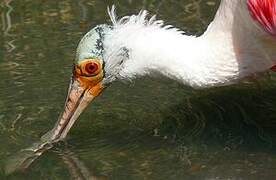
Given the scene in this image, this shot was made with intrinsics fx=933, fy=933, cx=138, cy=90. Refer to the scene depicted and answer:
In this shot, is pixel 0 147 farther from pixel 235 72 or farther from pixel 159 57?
pixel 235 72

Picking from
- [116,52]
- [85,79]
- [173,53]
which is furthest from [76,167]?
[173,53]

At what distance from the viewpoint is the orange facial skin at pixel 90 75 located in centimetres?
682

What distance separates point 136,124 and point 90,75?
616mm

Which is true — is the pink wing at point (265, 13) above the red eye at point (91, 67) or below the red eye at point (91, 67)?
above

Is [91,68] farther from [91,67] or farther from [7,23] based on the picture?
[7,23]

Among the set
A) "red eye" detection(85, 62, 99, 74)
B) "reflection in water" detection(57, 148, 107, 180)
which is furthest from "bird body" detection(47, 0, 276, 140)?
"reflection in water" detection(57, 148, 107, 180)

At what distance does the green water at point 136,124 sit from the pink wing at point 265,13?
0.88 metres

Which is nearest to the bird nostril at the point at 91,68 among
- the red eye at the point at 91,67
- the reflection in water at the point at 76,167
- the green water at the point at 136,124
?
the red eye at the point at 91,67

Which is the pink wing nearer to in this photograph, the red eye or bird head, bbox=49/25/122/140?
bird head, bbox=49/25/122/140

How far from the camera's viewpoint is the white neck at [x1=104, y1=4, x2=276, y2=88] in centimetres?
666

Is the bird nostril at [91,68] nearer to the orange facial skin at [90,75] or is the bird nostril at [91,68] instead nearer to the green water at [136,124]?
the orange facial skin at [90,75]

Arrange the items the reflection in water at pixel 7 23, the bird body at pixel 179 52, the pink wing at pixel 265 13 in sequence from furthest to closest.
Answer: the reflection in water at pixel 7 23 < the bird body at pixel 179 52 < the pink wing at pixel 265 13

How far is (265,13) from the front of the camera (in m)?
6.37

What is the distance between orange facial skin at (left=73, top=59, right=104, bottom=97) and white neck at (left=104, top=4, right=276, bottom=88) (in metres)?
0.09
